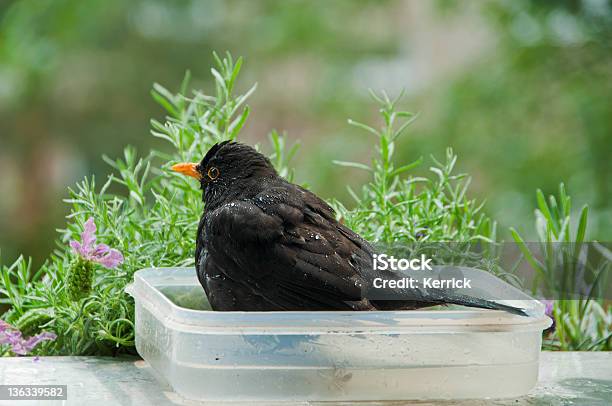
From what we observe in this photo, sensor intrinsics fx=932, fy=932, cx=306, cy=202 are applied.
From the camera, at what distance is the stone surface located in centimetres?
145

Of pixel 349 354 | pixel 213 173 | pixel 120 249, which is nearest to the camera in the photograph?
pixel 349 354

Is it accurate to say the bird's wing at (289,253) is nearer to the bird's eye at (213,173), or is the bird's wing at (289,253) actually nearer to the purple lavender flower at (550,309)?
the bird's eye at (213,173)

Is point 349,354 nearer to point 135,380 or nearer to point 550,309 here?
point 135,380

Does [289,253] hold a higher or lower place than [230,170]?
lower

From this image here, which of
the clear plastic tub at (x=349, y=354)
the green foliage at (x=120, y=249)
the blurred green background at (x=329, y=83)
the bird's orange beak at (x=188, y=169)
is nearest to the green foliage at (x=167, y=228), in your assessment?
the green foliage at (x=120, y=249)

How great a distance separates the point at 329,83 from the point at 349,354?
13.8ft

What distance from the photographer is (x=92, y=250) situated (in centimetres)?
161

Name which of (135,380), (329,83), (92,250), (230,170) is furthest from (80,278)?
(329,83)

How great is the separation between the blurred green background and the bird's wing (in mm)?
2576

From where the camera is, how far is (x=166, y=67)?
19.9ft

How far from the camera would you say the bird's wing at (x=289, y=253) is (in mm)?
1422

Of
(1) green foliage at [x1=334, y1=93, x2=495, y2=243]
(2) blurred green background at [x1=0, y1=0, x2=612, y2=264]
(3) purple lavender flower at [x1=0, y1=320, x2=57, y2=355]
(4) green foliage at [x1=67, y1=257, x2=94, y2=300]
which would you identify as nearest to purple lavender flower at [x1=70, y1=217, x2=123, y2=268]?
(4) green foliage at [x1=67, y1=257, x2=94, y2=300]

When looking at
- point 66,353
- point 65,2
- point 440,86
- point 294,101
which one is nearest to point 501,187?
point 440,86

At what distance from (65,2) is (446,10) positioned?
219 cm
